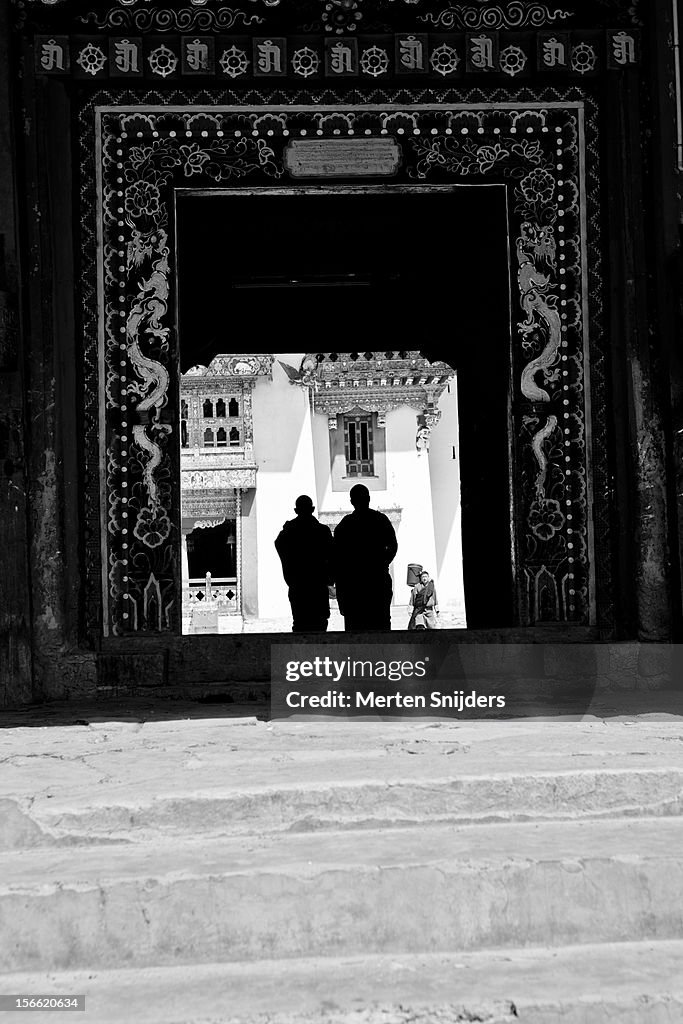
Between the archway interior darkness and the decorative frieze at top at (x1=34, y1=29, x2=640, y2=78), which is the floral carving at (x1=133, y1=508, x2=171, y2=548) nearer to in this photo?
the archway interior darkness

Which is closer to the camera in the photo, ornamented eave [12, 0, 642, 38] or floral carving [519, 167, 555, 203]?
ornamented eave [12, 0, 642, 38]

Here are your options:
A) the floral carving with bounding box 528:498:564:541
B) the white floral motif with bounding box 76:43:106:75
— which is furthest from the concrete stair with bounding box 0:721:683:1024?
the white floral motif with bounding box 76:43:106:75

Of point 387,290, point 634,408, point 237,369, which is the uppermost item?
point 237,369

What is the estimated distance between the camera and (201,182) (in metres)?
5.24

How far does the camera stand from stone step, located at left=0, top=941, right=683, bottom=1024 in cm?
204

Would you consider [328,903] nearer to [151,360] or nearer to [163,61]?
[151,360]

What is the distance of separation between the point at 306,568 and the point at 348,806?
5.58m

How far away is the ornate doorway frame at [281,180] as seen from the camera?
16.8 ft

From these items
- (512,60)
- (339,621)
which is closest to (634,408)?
(512,60)

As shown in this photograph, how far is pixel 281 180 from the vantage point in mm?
5273

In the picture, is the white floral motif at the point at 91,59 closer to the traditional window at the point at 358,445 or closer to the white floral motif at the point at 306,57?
the white floral motif at the point at 306,57

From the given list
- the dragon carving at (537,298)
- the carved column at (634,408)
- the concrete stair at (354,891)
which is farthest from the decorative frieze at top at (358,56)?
the concrete stair at (354,891)

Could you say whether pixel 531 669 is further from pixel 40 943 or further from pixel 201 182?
pixel 40 943

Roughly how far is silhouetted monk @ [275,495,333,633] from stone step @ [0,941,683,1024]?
5.89 meters
